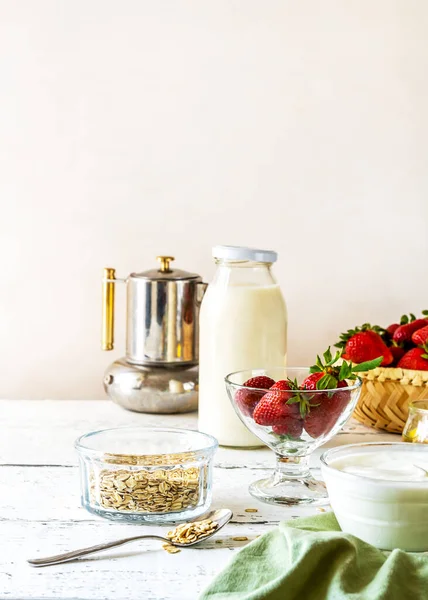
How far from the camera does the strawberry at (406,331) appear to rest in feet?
4.98

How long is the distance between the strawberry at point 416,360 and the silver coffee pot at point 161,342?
40 centimetres

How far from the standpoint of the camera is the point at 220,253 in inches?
54.1

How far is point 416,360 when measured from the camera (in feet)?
4.72

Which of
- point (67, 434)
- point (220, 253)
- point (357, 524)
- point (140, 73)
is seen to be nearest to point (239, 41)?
point (140, 73)

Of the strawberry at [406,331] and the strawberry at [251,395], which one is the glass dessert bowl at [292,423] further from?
the strawberry at [406,331]

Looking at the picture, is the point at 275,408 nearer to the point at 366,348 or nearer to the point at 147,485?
the point at 147,485

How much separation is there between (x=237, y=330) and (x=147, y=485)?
1.40 feet

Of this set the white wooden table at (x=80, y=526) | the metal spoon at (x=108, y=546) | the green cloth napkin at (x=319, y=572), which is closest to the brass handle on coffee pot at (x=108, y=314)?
the white wooden table at (x=80, y=526)

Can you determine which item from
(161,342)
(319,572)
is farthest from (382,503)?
(161,342)

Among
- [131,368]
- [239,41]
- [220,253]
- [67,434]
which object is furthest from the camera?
[239,41]

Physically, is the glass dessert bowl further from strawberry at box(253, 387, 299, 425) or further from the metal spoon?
the metal spoon

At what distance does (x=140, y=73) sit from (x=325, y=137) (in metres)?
0.40

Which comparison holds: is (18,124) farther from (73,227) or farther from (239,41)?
(239,41)

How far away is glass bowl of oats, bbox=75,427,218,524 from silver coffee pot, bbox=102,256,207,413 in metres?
0.54
